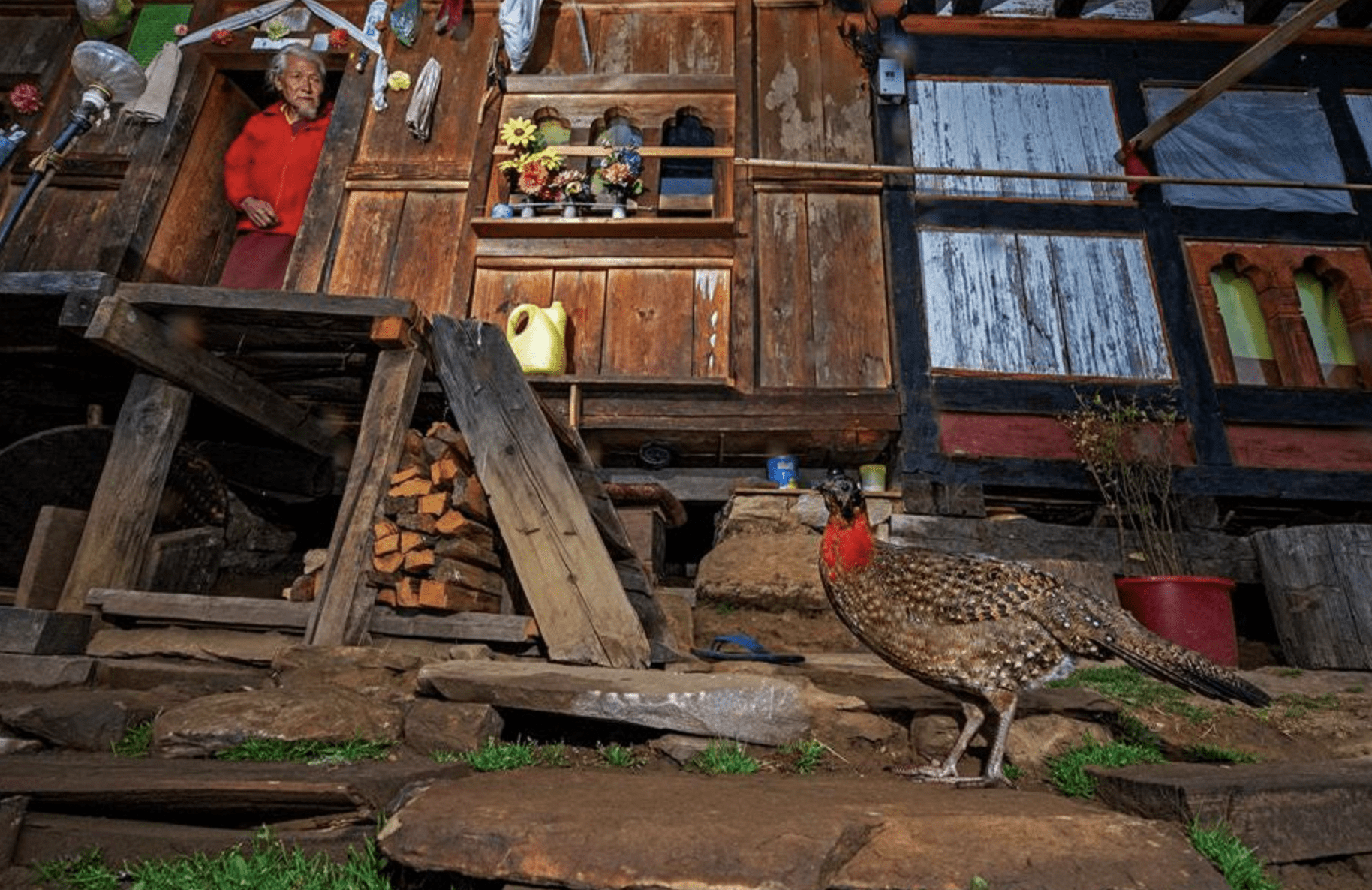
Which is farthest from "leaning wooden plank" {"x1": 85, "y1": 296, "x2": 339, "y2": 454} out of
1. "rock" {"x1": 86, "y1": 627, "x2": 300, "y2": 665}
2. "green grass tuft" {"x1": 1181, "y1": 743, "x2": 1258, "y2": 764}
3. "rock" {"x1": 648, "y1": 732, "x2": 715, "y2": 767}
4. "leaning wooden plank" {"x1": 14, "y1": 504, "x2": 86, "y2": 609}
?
"green grass tuft" {"x1": 1181, "y1": 743, "x2": 1258, "y2": 764}

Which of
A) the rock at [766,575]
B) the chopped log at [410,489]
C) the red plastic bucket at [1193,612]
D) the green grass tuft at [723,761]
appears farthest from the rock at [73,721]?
the red plastic bucket at [1193,612]

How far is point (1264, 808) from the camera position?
2275 mm

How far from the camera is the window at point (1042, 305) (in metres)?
6.71

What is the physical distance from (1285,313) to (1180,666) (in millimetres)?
6157

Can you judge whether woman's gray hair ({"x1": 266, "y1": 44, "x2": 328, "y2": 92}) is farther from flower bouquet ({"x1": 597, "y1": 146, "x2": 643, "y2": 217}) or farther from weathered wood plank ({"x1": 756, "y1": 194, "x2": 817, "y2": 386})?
weathered wood plank ({"x1": 756, "y1": 194, "x2": 817, "y2": 386})

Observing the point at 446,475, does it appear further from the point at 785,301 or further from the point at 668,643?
the point at 785,301

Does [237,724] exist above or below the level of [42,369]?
below

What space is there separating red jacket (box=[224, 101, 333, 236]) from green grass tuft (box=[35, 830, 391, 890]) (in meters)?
6.95

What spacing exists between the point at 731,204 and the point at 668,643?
490 centimetres

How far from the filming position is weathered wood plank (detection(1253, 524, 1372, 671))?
4914 mm

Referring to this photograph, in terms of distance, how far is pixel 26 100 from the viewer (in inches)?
314

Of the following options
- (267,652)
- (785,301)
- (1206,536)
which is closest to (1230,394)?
(1206,536)

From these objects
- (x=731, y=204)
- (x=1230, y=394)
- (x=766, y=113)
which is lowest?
(x=1230, y=394)

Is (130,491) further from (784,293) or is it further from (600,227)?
(784,293)
